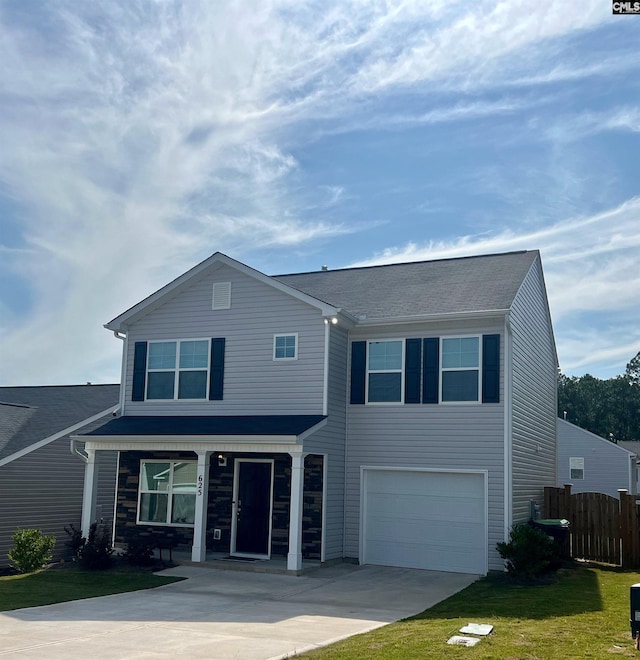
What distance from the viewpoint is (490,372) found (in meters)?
16.2

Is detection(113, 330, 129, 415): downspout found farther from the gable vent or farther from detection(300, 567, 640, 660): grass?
detection(300, 567, 640, 660): grass

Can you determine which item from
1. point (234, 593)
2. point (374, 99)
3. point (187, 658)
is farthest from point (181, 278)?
point (187, 658)

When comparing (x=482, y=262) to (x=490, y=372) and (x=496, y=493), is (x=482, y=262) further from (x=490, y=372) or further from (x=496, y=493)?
(x=496, y=493)

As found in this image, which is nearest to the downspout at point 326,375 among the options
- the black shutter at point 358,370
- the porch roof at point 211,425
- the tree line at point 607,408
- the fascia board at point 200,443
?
the porch roof at point 211,425

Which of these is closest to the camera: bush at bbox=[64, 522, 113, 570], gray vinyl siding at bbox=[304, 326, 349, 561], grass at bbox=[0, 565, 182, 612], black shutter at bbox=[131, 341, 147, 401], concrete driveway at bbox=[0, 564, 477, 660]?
concrete driveway at bbox=[0, 564, 477, 660]

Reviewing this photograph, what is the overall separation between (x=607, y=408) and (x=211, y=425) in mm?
54178

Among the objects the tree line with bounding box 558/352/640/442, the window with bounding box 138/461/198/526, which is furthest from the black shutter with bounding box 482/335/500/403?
the tree line with bounding box 558/352/640/442

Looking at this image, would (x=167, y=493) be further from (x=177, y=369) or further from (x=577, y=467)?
(x=577, y=467)

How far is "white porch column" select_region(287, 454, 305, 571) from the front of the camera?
597 inches

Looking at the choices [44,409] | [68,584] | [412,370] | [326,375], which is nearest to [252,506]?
[326,375]

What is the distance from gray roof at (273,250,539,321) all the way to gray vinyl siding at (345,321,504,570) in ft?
1.59

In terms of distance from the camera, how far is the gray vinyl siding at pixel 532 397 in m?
16.8

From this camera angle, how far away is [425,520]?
54.6ft

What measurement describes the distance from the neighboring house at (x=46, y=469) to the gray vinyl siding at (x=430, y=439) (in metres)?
6.34
